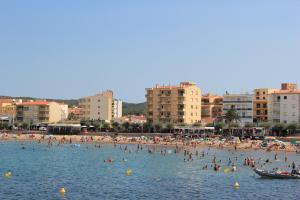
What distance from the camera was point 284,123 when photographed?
434 feet

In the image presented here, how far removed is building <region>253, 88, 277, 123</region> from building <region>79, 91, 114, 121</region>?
50954 mm

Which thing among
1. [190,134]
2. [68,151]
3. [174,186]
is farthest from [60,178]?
[190,134]

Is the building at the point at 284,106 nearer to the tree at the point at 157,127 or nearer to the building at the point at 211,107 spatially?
the building at the point at 211,107

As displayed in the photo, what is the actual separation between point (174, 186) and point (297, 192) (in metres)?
11.5

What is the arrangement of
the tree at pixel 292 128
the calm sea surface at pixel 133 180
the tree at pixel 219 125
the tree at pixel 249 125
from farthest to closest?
1. the tree at pixel 219 125
2. the tree at pixel 249 125
3. the tree at pixel 292 128
4. the calm sea surface at pixel 133 180

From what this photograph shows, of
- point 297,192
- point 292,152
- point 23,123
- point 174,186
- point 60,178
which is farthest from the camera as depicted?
point 23,123

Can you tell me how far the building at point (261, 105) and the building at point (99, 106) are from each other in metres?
51.0

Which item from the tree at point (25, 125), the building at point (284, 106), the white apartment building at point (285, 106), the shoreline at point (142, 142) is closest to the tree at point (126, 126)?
the shoreline at point (142, 142)

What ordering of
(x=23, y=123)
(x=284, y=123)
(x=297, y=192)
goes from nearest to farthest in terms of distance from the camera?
1. (x=297, y=192)
2. (x=284, y=123)
3. (x=23, y=123)

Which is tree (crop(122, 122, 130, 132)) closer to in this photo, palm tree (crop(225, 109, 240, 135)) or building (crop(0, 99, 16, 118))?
palm tree (crop(225, 109, 240, 135))

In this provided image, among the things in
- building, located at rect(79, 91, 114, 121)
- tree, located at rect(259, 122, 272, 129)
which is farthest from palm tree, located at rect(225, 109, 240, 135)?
building, located at rect(79, 91, 114, 121)

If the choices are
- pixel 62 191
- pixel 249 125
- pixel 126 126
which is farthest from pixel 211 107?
pixel 62 191

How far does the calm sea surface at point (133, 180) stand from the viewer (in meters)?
48.5

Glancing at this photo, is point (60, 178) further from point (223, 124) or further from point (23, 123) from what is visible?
point (23, 123)
